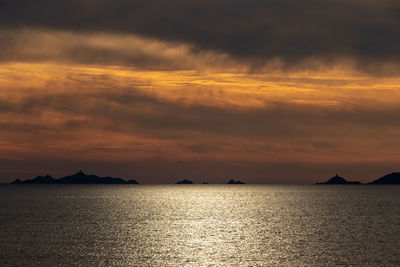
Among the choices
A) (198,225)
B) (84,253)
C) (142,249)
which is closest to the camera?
(84,253)

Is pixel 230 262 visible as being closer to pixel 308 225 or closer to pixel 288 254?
pixel 288 254

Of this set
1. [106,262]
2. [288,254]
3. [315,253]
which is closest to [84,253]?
[106,262]

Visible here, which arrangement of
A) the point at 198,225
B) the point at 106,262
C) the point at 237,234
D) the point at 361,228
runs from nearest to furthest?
the point at 106,262
the point at 237,234
the point at 361,228
the point at 198,225

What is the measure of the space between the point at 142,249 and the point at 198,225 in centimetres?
4018


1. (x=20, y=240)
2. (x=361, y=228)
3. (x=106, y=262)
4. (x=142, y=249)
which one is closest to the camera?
(x=106, y=262)

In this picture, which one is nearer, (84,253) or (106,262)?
(106,262)

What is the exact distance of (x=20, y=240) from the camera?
7825 cm

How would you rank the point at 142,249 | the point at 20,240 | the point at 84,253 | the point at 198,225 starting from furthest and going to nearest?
the point at 198,225 < the point at 20,240 < the point at 142,249 < the point at 84,253

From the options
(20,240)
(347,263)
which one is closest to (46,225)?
(20,240)

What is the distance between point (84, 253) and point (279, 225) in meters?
57.4

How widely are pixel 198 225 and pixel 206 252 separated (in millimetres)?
42419

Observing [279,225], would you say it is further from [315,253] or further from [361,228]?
[315,253]

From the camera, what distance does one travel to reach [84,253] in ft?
219

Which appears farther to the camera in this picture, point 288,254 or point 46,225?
point 46,225
